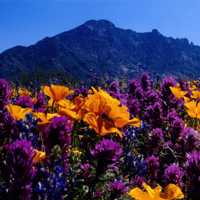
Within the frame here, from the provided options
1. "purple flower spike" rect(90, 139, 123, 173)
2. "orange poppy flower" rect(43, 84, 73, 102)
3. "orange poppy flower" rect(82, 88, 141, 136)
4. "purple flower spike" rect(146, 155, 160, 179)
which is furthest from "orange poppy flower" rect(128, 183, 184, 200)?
"orange poppy flower" rect(43, 84, 73, 102)

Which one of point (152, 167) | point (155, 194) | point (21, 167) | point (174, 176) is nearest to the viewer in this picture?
point (155, 194)

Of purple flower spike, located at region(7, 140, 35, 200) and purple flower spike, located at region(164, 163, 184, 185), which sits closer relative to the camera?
purple flower spike, located at region(7, 140, 35, 200)

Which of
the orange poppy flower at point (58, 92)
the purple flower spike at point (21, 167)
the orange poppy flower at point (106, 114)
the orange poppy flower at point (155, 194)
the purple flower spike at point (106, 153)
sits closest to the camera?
the orange poppy flower at point (155, 194)

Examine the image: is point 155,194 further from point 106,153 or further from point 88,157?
point 88,157

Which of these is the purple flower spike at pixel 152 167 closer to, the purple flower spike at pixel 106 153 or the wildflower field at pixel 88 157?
the wildflower field at pixel 88 157

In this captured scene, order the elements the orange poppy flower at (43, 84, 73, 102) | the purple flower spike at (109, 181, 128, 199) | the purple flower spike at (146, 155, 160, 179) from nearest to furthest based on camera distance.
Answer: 1. the purple flower spike at (109, 181, 128, 199)
2. the purple flower spike at (146, 155, 160, 179)
3. the orange poppy flower at (43, 84, 73, 102)

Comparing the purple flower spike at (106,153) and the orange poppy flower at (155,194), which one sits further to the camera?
the purple flower spike at (106,153)

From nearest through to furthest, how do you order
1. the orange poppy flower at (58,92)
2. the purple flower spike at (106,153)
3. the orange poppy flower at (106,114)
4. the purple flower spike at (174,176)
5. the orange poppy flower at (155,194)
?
1. the orange poppy flower at (155,194)
2. the purple flower spike at (106,153)
3. the purple flower spike at (174,176)
4. the orange poppy flower at (106,114)
5. the orange poppy flower at (58,92)

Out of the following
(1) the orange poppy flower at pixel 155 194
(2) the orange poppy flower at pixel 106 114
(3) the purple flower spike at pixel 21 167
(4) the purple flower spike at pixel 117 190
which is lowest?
(4) the purple flower spike at pixel 117 190

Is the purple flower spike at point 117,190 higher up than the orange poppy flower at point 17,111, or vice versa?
the orange poppy flower at point 17,111

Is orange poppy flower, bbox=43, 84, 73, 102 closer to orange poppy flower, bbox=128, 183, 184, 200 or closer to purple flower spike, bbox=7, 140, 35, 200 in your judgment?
purple flower spike, bbox=7, 140, 35, 200

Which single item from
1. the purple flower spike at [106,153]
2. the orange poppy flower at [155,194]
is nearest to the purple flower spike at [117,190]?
the purple flower spike at [106,153]

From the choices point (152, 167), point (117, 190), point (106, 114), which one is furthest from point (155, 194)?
point (152, 167)

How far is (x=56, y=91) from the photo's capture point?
5.07 m
